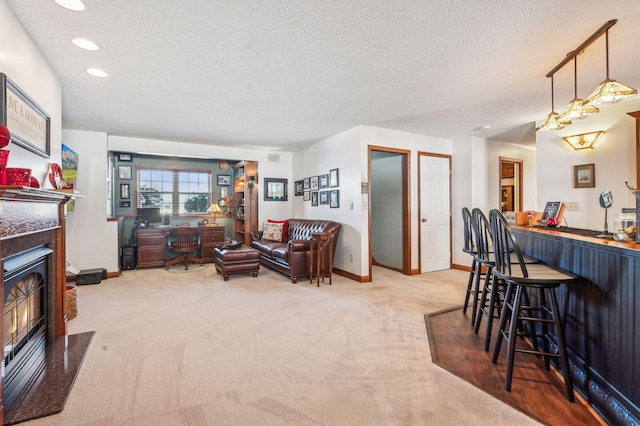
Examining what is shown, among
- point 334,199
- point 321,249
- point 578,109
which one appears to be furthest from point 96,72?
point 578,109

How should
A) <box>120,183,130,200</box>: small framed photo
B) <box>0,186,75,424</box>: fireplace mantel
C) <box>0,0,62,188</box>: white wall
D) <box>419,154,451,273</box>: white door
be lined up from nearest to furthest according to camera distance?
<box>0,186,75,424</box>: fireplace mantel, <box>0,0,62,188</box>: white wall, <box>419,154,451,273</box>: white door, <box>120,183,130,200</box>: small framed photo

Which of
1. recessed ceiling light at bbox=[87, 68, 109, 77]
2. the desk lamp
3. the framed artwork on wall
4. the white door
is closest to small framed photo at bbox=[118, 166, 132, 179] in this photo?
the desk lamp

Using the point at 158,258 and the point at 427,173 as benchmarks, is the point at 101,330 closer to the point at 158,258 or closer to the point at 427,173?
the point at 158,258

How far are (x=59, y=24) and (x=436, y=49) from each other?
2.71 m

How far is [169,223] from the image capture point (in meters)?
6.23

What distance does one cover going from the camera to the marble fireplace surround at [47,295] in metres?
1.58

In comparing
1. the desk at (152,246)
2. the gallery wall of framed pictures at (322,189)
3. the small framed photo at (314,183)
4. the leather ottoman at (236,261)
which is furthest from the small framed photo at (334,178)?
the desk at (152,246)

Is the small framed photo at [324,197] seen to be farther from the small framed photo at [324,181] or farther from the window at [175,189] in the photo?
the window at [175,189]

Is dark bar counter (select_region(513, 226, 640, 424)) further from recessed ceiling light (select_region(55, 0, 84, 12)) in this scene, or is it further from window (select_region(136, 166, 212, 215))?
window (select_region(136, 166, 212, 215))

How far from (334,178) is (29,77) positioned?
383 centimetres

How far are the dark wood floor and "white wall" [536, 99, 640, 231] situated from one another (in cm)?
253

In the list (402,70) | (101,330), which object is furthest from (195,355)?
(402,70)

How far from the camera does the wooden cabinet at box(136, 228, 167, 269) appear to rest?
18.0 feet

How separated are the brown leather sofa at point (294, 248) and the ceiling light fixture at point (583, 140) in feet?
11.1
